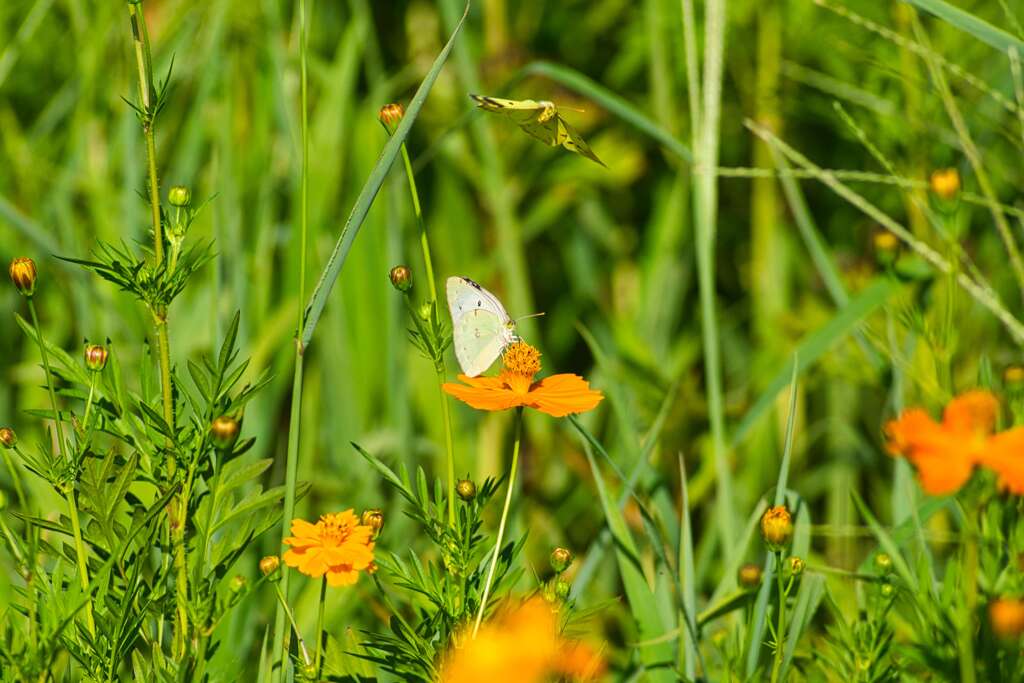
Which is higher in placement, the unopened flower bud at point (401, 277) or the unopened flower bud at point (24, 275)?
the unopened flower bud at point (401, 277)

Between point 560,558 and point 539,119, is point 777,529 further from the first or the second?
point 539,119

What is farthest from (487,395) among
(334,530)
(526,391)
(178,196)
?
(178,196)

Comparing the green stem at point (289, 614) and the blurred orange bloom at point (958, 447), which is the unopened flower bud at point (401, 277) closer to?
the green stem at point (289, 614)

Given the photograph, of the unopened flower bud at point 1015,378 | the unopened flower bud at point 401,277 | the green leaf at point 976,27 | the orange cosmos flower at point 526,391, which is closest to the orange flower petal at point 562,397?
the orange cosmos flower at point 526,391

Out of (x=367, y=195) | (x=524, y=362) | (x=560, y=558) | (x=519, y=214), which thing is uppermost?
(x=367, y=195)

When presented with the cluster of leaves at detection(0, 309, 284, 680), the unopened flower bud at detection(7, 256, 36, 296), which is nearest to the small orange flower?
the cluster of leaves at detection(0, 309, 284, 680)

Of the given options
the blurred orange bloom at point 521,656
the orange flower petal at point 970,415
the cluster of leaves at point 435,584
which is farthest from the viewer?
the cluster of leaves at point 435,584

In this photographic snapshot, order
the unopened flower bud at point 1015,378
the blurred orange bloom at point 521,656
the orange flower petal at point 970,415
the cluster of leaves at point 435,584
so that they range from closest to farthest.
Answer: the blurred orange bloom at point 521,656, the orange flower petal at point 970,415, the cluster of leaves at point 435,584, the unopened flower bud at point 1015,378
